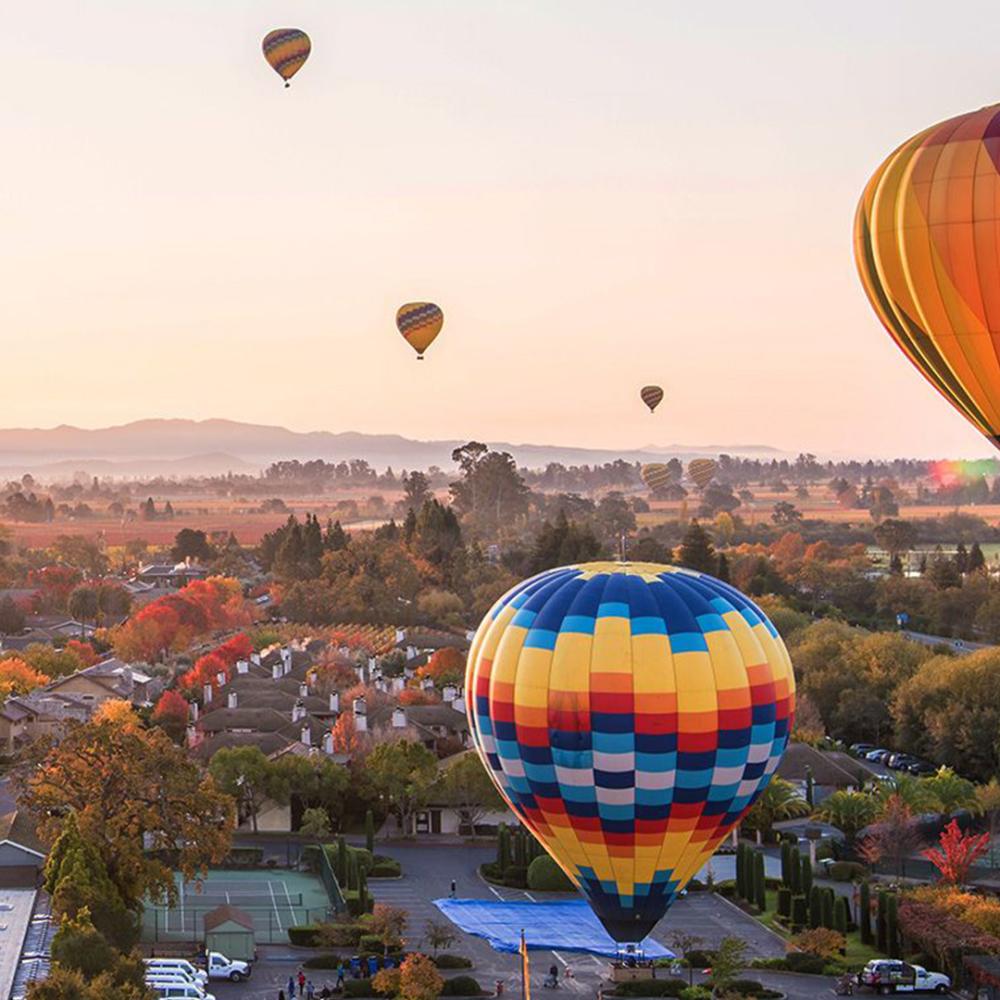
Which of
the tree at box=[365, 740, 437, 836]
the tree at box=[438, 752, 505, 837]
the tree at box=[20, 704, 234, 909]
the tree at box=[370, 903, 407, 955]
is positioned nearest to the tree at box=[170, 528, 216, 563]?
the tree at box=[365, 740, 437, 836]

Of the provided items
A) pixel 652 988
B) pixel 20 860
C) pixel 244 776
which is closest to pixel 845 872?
pixel 652 988

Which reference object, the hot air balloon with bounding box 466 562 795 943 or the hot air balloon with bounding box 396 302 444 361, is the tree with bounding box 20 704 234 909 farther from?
the hot air balloon with bounding box 396 302 444 361

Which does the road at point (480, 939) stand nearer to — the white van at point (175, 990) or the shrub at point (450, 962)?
the shrub at point (450, 962)

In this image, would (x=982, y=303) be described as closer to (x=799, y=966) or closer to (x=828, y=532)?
(x=799, y=966)

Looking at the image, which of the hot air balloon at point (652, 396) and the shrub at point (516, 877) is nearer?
the shrub at point (516, 877)

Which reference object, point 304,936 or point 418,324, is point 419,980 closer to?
point 304,936

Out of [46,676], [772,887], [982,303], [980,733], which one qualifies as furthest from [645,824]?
[46,676]

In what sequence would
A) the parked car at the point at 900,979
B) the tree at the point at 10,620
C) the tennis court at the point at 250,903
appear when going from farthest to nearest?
the tree at the point at 10,620 < the tennis court at the point at 250,903 < the parked car at the point at 900,979

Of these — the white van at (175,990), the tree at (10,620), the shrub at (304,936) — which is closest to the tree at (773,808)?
the shrub at (304,936)
